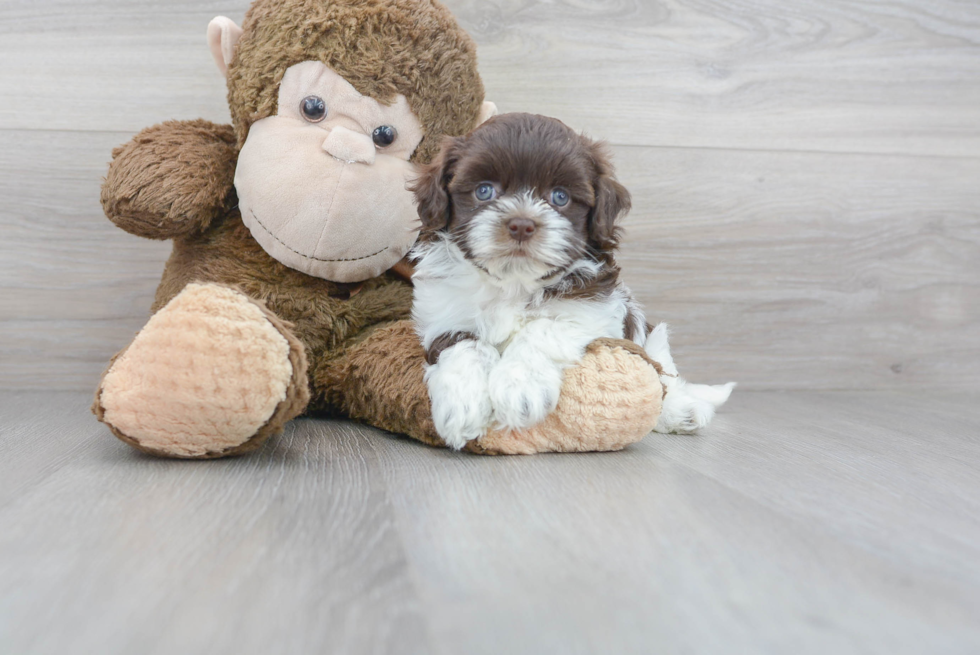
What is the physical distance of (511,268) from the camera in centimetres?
139

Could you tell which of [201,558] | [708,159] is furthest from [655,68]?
[201,558]

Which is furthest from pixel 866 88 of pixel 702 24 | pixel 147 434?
pixel 147 434

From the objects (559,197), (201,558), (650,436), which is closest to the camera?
(201,558)

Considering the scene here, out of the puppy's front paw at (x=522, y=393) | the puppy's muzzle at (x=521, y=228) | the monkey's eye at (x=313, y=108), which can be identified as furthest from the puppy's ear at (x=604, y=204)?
the monkey's eye at (x=313, y=108)

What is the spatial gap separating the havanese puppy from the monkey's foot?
0.03 m

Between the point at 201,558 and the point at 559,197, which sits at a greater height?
the point at 559,197

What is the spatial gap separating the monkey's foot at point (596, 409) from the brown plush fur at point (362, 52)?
2.05 ft

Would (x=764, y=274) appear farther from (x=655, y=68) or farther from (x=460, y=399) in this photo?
(x=460, y=399)

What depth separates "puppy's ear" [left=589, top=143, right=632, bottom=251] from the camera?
1.44 meters

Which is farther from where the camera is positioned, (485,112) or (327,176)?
(485,112)

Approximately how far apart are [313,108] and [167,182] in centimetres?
33

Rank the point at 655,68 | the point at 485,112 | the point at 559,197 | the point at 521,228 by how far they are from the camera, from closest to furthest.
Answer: the point at 521,228 < the point at 559,197 < the point at 485,112 < the point at 655,68

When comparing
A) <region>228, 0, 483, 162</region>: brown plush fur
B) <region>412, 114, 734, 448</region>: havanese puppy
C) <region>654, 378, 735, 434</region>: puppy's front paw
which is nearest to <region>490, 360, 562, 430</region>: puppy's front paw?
<region>412, 114, 734, 448</region>: havanese puppy

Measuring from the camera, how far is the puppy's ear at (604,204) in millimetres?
1443
